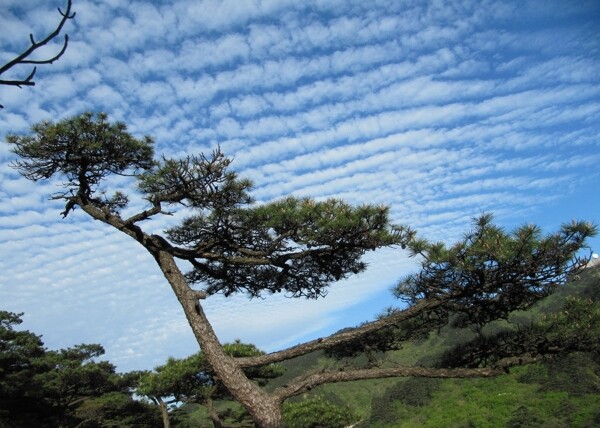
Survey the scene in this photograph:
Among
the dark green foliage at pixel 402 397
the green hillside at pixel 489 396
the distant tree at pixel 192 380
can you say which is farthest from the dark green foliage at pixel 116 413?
the dark green foliage at pixel 402 397

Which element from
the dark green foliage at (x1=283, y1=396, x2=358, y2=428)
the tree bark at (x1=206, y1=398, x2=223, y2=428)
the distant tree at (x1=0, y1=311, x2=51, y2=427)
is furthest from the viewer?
the dark green foliage at (x1=283, y1=396, x2=358, y2=428)

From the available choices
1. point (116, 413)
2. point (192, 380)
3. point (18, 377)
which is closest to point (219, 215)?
point (192, 380)

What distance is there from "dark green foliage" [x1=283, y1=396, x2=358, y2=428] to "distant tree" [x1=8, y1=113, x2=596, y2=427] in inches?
647

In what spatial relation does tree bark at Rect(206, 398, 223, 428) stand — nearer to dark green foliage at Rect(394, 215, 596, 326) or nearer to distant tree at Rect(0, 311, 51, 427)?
distant tree at Rect(0, 311, 51, 427)

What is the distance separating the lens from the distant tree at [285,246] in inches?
201

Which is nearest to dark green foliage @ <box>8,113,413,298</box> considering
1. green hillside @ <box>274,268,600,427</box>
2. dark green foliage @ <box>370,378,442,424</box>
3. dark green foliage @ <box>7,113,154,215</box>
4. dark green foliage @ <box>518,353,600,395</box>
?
dark green foliage @ <box>7,113,154,215</box>

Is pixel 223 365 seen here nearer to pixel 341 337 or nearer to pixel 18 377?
pixel 341 337

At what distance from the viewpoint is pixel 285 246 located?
6.05m

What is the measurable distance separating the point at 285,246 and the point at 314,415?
18062 mm

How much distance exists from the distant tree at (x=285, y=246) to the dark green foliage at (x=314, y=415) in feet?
53.9

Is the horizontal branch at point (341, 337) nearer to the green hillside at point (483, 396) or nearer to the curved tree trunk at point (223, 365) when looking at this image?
the curved tree trunk at point (223, 365)

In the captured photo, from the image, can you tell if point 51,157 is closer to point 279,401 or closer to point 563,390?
point 279,401

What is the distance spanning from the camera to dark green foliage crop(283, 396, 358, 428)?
69.1ft

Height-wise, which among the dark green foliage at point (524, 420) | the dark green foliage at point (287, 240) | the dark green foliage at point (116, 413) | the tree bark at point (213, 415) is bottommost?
the dark green foliage at point (524, 420)
